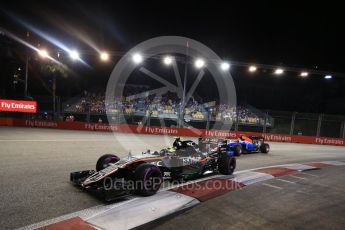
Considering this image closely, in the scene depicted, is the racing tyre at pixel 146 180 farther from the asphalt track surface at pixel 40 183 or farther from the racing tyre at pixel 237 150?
the racing tyre at pixel 237 150

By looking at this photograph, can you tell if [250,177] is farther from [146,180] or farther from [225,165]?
[146,180]

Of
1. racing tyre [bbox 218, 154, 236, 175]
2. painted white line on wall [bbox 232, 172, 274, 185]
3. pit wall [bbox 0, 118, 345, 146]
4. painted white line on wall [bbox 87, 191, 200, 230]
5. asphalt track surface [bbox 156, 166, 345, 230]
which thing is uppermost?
racing tyre [bbox 218, 154, 236, 175]

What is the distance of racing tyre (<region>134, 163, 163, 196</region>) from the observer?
19.0 feet

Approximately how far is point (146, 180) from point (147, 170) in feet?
0.66

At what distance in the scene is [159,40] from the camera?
21.3 m

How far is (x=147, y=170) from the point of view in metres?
5.92

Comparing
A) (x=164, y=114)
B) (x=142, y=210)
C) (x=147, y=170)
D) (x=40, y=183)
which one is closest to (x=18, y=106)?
(x=164, y=114)

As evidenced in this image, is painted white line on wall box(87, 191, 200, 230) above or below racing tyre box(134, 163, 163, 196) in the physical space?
below

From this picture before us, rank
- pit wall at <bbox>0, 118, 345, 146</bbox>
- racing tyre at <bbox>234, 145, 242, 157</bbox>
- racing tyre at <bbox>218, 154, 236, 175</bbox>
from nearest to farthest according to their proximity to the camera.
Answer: racing tyre at <bbox>218, 154, 236, 175</bbox>, racing tyre at <bbox>234, 145, 242, 157</bbox>, pit wall at <bbox>0, 118, 345, 146</bbox>

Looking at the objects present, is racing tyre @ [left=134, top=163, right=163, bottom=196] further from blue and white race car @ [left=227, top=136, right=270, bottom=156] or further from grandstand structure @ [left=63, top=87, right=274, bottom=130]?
grandstand structure @ [left=63, top=87, right=274, bottom=130]

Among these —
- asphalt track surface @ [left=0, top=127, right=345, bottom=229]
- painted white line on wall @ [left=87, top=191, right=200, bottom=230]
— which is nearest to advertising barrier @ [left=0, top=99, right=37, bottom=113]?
asphalt track surface @ [left=0, top=127, right=345, bottom=229]

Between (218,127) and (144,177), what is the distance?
16.9 m

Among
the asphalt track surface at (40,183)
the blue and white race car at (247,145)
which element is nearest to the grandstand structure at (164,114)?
the blue and white race car at (247,145)

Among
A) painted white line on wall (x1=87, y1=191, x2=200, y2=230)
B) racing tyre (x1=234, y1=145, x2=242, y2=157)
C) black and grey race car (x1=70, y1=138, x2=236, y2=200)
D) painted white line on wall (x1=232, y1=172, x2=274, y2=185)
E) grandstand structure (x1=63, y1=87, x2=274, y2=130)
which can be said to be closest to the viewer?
painted white line on wall (x1=87, y1=191, x2=200, y2=230)
